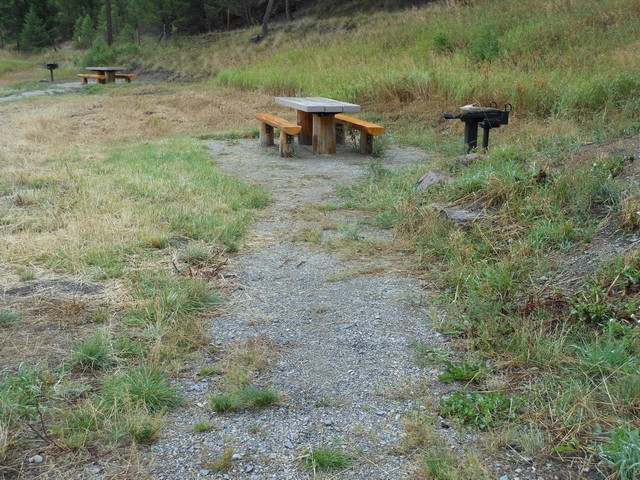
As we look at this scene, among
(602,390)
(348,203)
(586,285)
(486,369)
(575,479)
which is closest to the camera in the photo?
(575,479)

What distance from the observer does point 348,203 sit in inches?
239

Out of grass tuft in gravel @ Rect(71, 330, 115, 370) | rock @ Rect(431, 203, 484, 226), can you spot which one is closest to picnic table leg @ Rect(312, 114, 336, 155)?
rock @ Rect(431, 203, 484, 226)

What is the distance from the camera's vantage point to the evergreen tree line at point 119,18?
35.2m

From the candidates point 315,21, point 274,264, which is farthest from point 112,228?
point 315,21

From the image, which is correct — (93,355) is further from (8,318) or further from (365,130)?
(365,130)

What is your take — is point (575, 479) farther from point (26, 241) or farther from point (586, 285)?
point (26, 241)

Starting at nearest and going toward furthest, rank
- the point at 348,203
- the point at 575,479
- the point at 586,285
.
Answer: the point at 575,479 → the point at 586,285 → the point at 348,203

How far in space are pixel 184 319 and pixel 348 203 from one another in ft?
9.46

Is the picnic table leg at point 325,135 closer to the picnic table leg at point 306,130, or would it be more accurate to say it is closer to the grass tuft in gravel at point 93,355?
the picnic table leg at point 306,130

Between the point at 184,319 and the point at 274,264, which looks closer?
the point at 184,319

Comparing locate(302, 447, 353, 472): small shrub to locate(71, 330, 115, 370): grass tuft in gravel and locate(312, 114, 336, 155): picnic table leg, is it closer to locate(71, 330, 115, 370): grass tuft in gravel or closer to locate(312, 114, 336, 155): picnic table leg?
locate(71, 330, 115, 370): grass tuft in gravel

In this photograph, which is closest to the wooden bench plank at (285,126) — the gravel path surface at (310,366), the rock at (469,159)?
the rock at (469,159)

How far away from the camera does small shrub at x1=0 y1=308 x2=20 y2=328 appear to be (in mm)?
3402

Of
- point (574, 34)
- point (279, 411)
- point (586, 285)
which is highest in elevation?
point (574, 34)
